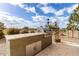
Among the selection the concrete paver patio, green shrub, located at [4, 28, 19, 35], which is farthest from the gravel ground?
green shrub, located at [4, 28, 19, 35]

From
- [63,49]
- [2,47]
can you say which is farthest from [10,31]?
[63,49]

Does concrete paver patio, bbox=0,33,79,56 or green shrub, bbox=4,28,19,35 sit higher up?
green shrub, bbox=4,28,19,35

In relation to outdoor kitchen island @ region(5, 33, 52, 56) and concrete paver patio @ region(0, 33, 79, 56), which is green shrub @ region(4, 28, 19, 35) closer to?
outdoor kitchen island @ region(5, 33, 52, 56)

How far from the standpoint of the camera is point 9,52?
1.75 m

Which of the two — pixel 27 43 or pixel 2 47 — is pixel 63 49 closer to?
pixel 27 43

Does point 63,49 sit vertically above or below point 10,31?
below

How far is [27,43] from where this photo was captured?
183 centimetres

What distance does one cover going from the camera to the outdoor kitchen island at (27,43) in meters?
1.73

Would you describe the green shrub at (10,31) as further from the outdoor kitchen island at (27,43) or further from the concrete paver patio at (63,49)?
the concrete paver patio at (63,49)

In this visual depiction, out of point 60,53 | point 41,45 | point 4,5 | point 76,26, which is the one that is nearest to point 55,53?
point 60,53

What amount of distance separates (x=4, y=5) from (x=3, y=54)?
567 millimetres

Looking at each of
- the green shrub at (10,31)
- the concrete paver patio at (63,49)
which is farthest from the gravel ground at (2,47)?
the green shrub at (10,31)

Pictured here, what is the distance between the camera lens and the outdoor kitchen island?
1.73m

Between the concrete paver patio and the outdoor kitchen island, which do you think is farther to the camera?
the concrete paver patio
